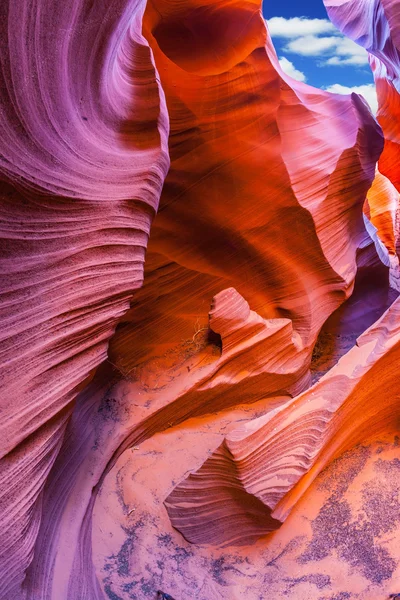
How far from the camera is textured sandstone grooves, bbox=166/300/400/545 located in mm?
2986

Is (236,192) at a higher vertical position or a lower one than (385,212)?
higher

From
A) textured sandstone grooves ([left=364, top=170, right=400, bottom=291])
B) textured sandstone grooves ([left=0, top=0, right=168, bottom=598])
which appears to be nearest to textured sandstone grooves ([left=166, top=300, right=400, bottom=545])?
textured sandstone grooves ([left=0, top=0, right=168, bottom=598])

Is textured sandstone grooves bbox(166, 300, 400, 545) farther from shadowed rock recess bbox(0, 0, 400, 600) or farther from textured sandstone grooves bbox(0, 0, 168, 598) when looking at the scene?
textured sandstone grooves bbox(0, 0, 168, 598)

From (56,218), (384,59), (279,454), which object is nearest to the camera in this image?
(56,218)

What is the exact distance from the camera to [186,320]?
446 centimetres

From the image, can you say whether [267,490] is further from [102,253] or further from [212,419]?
[102,253]

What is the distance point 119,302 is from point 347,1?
5.86 meters

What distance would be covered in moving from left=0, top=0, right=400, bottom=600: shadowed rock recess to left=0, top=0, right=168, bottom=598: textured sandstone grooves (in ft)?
0.04

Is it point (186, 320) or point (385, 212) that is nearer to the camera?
point (186, 320)

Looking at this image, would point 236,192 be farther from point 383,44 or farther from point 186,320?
point 383,44

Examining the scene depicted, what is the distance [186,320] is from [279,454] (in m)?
1.70

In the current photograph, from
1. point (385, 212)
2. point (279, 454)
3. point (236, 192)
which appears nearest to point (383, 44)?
point (236, 192)

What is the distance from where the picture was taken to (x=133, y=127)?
2920 mm

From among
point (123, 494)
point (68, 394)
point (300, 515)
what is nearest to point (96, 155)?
point (68, 394)
